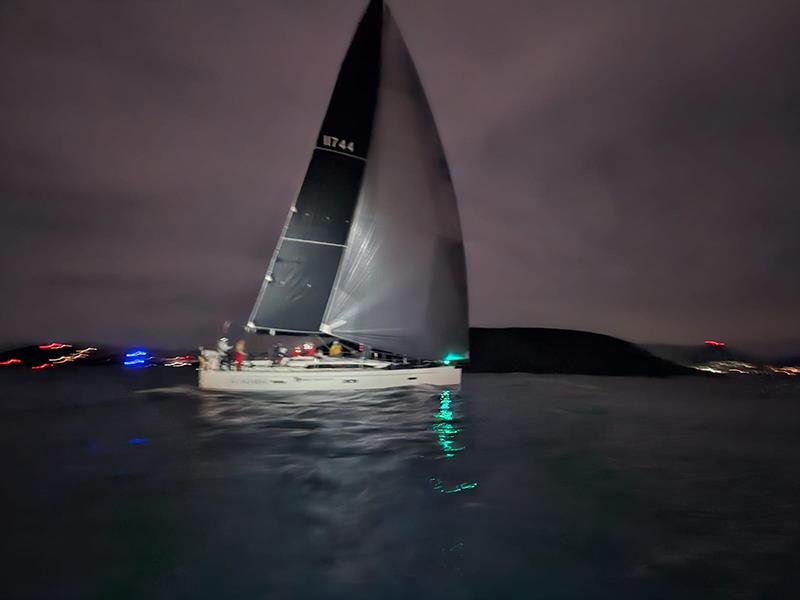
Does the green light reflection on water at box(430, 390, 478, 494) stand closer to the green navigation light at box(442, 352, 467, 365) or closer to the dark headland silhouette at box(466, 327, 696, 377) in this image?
the green navigation light at box(442, 352, 467, 365)

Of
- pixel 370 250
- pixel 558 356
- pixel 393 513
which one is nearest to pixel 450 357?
pixel 370 250

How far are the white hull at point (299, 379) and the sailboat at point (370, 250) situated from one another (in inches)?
12.4

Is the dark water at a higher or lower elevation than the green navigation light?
lower

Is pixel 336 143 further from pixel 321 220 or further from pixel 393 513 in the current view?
pixel 393 513

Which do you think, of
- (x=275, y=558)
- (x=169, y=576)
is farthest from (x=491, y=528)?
(x=169, y=576)

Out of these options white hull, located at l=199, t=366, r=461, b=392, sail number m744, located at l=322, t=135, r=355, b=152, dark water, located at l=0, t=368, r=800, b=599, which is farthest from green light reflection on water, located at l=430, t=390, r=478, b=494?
sail number m744, located at l=322, t=135, r=355, b=152

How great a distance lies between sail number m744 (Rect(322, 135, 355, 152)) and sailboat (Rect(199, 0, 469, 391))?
58 mm

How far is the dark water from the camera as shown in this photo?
551cm

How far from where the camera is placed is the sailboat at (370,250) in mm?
23781

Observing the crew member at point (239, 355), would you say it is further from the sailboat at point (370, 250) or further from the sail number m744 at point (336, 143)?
the sail number m744 at point (336, 143)

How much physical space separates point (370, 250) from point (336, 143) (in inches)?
241

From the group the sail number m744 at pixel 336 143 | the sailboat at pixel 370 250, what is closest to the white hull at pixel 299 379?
the sailboat at pixel 370 250

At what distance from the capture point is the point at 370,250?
24750mm

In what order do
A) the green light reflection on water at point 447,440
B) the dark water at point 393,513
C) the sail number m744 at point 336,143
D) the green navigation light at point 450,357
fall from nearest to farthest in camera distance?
the dark water at point 393,513 < the green light reflection on water at point 447,440 < the sail number m744 at point 336,143 < the green navigation light at point 450,357
